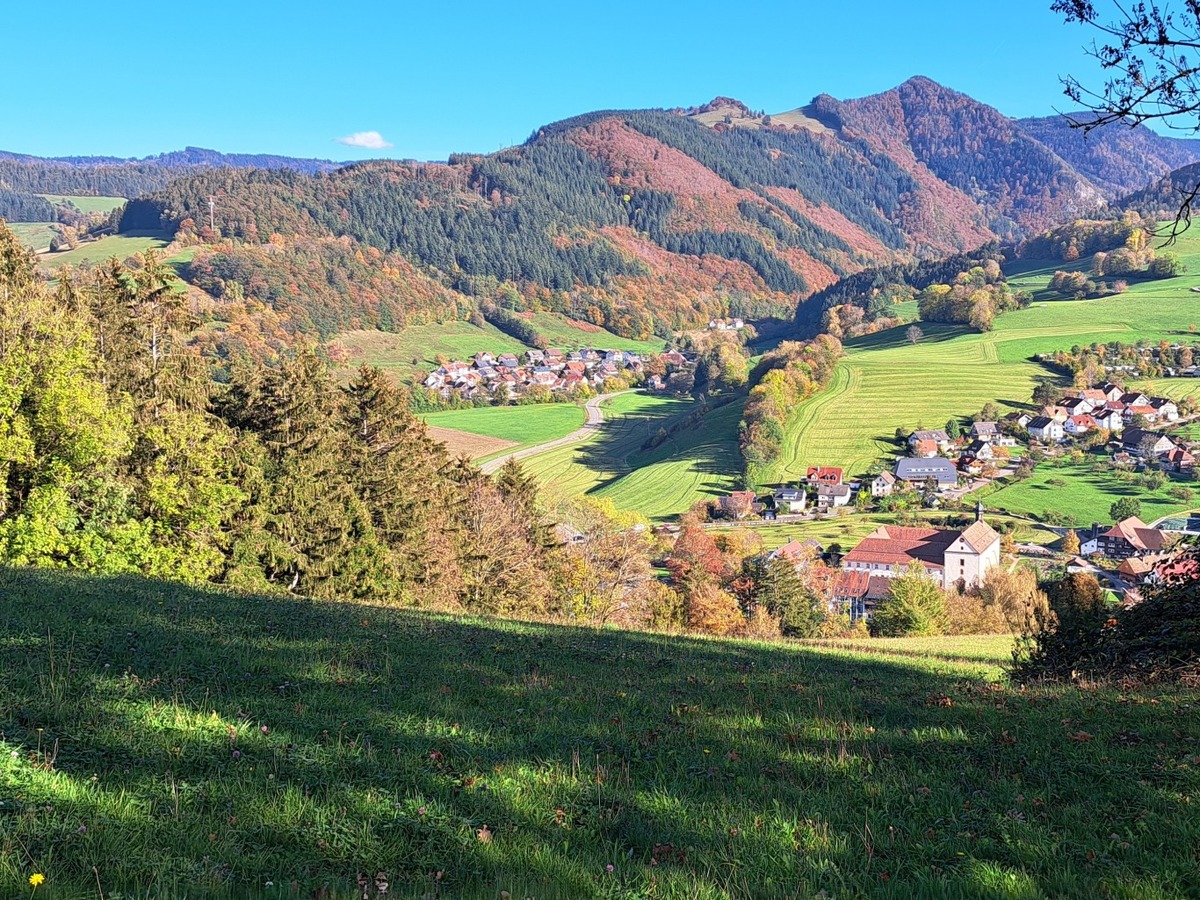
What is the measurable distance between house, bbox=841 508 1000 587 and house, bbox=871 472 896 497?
51.1 feet

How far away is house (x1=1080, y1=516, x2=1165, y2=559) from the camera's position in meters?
76.9

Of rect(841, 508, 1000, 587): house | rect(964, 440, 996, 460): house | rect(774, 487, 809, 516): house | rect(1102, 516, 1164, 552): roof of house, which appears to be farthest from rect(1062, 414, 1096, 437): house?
rect(774, 487, 809, 516): house

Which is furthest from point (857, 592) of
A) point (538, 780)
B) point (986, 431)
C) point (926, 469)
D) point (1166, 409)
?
point (538, 780)

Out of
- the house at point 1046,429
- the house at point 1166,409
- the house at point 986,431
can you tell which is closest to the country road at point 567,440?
the house at point 986,431

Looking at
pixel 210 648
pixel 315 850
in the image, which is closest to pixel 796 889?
pixel 315 850

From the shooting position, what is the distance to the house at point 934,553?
3049 inches

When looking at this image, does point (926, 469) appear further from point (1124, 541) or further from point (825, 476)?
point (1124, 541)

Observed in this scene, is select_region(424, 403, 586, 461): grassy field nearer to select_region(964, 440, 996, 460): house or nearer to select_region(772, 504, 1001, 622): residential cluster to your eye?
select_region(772, 504, 1001, 622): residential cluster

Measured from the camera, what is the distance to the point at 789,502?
326ft

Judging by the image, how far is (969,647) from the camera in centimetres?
2603

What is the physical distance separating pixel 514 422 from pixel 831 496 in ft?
251

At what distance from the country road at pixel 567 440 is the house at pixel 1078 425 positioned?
80.6 meters

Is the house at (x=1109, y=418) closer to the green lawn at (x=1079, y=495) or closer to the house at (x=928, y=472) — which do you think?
the green lawn at (x=1079, y=495)

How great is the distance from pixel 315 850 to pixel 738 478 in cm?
10588
